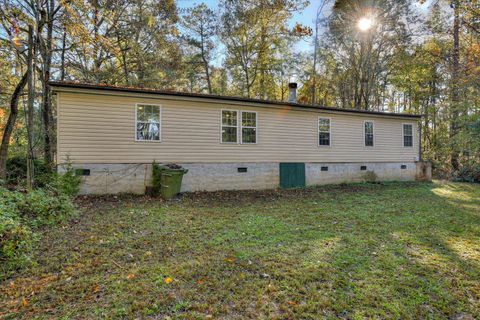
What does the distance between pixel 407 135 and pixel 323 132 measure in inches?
214

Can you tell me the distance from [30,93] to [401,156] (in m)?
15.5

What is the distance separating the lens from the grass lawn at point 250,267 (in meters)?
2.44

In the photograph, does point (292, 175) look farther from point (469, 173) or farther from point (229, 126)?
point (469, 173)

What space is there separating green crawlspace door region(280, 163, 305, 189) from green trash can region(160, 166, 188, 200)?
4.18 metres

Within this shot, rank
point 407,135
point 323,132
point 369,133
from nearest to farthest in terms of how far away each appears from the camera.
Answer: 1. point 323,132
2. point 369,133
3. point 407,135

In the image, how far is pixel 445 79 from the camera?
17.8 meters

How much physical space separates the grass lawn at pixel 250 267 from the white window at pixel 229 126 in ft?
12.5

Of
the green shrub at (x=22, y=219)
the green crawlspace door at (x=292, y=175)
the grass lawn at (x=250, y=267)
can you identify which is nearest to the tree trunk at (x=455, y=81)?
the green crawlspace door at (x=292, y=175)

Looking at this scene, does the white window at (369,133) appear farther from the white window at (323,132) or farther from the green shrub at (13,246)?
the green shrub at (13,246)

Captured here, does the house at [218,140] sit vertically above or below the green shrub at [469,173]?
above

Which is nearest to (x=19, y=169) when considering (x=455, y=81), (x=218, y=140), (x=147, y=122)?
(x=147, y=122)

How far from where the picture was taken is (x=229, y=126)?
9484 millimetres

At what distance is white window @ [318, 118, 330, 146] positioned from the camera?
11.0m

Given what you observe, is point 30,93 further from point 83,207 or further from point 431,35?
point 431,35
